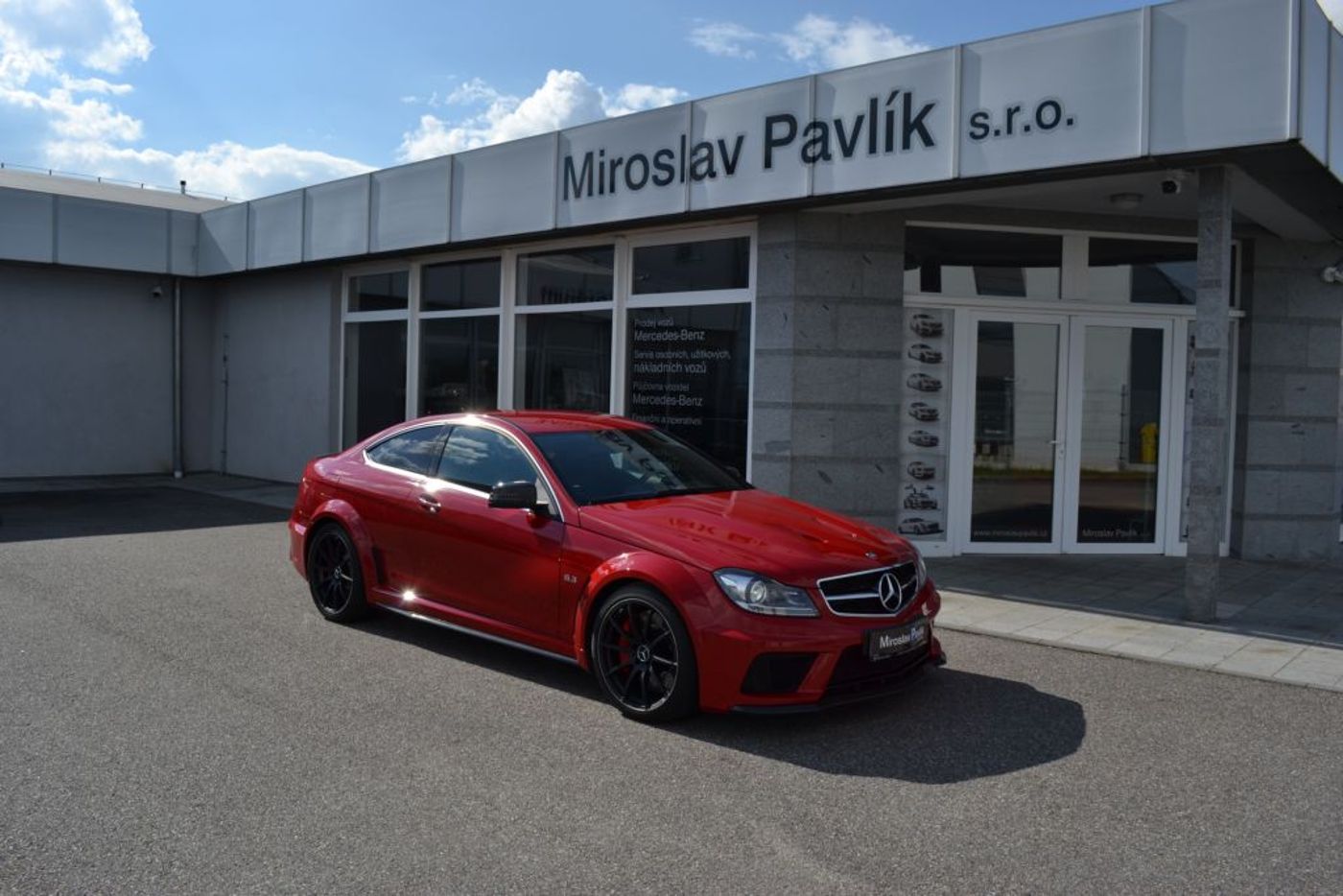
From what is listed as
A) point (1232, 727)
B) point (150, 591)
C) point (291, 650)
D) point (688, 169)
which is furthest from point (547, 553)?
point (688, 169)

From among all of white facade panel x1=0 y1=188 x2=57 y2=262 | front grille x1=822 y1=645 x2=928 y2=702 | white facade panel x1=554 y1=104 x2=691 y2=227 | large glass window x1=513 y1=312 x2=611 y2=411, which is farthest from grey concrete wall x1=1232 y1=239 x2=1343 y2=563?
white facade panel x1=0 y1=188 x2=57 y2=262

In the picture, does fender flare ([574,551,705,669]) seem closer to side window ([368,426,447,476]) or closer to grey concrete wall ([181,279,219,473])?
side window ([368,426,447,476])

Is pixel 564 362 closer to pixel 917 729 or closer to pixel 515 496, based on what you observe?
pixel 515 496

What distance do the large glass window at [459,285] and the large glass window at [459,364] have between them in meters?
0.19

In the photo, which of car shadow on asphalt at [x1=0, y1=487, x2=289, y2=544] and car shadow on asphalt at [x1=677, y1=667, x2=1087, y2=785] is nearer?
car shadow on asphalt at [x1=677, y1=667, x2=1087, y2=785]

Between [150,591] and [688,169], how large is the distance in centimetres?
595

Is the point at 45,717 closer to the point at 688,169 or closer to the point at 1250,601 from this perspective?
the point at 688,169

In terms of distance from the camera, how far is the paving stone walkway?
6.82 meters

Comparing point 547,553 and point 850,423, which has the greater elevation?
point 850,423

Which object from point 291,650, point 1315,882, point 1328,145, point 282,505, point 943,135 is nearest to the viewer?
point 1315,882

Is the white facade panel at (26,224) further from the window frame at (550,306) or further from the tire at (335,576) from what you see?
the tire at (335,576)

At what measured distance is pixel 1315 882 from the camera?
368 cm

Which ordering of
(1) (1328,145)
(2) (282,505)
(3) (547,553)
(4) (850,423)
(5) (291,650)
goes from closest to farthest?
Result: (3) (547,553) < (5) (291,650) < (1) (1328,145) < (4) (850,423) < (2) (282,505)

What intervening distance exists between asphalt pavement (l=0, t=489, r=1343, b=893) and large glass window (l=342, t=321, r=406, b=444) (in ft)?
28.2
